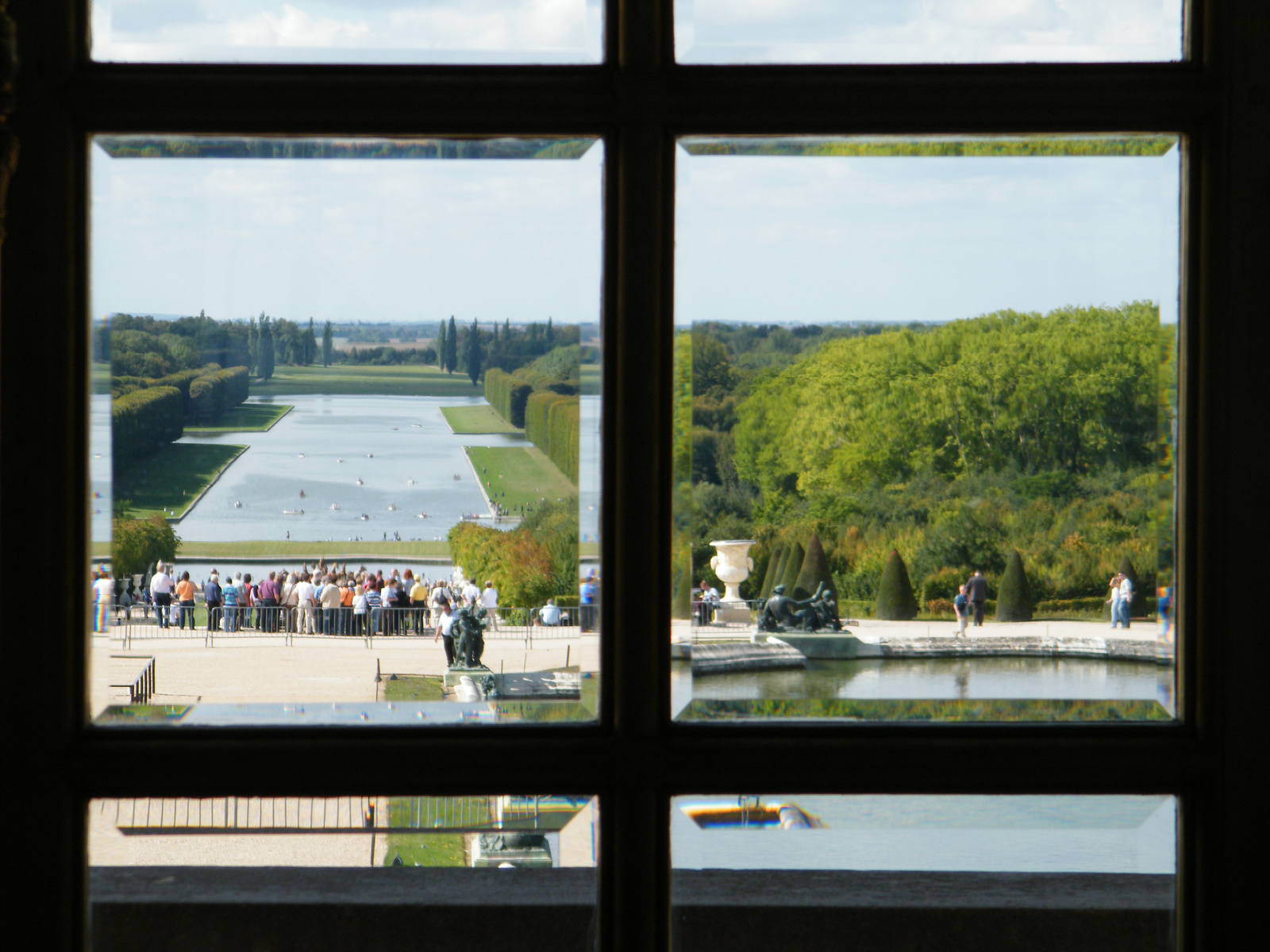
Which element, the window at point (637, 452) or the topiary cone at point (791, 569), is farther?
the topiary cone at point (791, 569)

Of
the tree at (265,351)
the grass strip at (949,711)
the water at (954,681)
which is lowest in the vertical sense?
the grass strip at (949,711)

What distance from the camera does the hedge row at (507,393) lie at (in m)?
1.49

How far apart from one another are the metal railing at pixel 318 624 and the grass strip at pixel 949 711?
0.24 m

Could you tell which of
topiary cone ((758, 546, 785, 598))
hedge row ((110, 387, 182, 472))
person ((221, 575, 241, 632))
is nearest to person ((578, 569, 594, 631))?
topiary cone ((758, 546, 785, 598))

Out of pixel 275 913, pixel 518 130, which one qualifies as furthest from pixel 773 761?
pixel 518 130

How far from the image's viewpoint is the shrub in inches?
58.2

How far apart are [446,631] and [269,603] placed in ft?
0.81

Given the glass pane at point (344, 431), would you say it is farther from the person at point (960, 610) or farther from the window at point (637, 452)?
the person at point (960, 610)

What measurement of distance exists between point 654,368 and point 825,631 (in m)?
0.44

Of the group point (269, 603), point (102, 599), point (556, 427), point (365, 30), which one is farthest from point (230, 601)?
point (365, 30)

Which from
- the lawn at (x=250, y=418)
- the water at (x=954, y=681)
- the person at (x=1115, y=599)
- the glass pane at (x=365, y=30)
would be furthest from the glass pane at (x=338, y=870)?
the glass pane at (x=365, y=30)

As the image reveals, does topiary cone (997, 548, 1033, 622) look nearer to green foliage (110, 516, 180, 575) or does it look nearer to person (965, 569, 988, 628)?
person (965, 569, 988, 628)

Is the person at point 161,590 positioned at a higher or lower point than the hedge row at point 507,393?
lower

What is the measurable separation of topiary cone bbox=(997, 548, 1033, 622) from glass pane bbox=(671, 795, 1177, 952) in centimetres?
25
